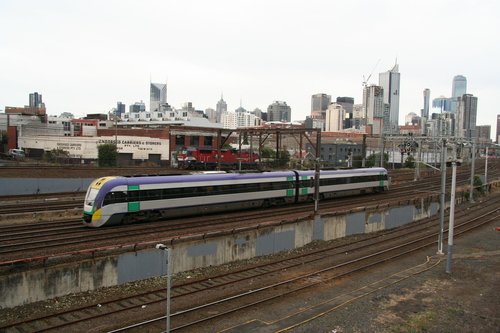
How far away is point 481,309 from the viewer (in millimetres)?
15258

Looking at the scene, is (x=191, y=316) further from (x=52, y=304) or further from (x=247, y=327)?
(x=52, y=304)

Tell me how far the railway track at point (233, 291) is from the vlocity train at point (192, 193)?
793cm

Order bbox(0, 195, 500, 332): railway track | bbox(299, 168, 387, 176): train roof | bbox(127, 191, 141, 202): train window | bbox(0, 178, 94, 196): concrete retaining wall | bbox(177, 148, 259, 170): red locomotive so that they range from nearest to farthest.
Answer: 1. bbox(0, 195, 500, 332): railway track
2. bbox(127, 191, 141, 202): train window
3. bbox(0, 178, 94, 196): concrete retaining wall
4. bbox(299, 168, 387, 176): train roof
5. bbox(177, 148, 259, 170): red locomotive

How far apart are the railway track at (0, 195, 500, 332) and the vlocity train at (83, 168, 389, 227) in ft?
26.0

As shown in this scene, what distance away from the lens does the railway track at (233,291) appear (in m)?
13.0

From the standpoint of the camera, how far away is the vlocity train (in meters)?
23.5

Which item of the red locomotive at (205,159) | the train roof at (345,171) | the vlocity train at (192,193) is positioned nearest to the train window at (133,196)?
the vlocity train at (192,193)

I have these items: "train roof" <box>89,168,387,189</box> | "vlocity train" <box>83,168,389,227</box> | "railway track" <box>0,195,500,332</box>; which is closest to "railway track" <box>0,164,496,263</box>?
"vlocity train" <box>83,168,389,227</box>

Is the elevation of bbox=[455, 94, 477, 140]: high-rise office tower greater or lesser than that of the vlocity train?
greater

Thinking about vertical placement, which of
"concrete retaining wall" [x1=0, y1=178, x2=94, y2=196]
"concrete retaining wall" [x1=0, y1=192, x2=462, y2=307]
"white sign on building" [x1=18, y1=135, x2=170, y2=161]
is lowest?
"concrete retaining wall" [x1=0, y1=192, x2=462, y2=307]

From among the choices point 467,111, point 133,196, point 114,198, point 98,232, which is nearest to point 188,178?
point 133,196

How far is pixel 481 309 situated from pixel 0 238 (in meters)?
21.2

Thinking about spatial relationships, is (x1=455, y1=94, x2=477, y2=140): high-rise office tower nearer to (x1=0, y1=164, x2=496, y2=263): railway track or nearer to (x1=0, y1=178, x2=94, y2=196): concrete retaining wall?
(x1=0, y1=164, x2=496, y2=263): railway track

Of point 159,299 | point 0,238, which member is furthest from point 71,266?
point 0,238
